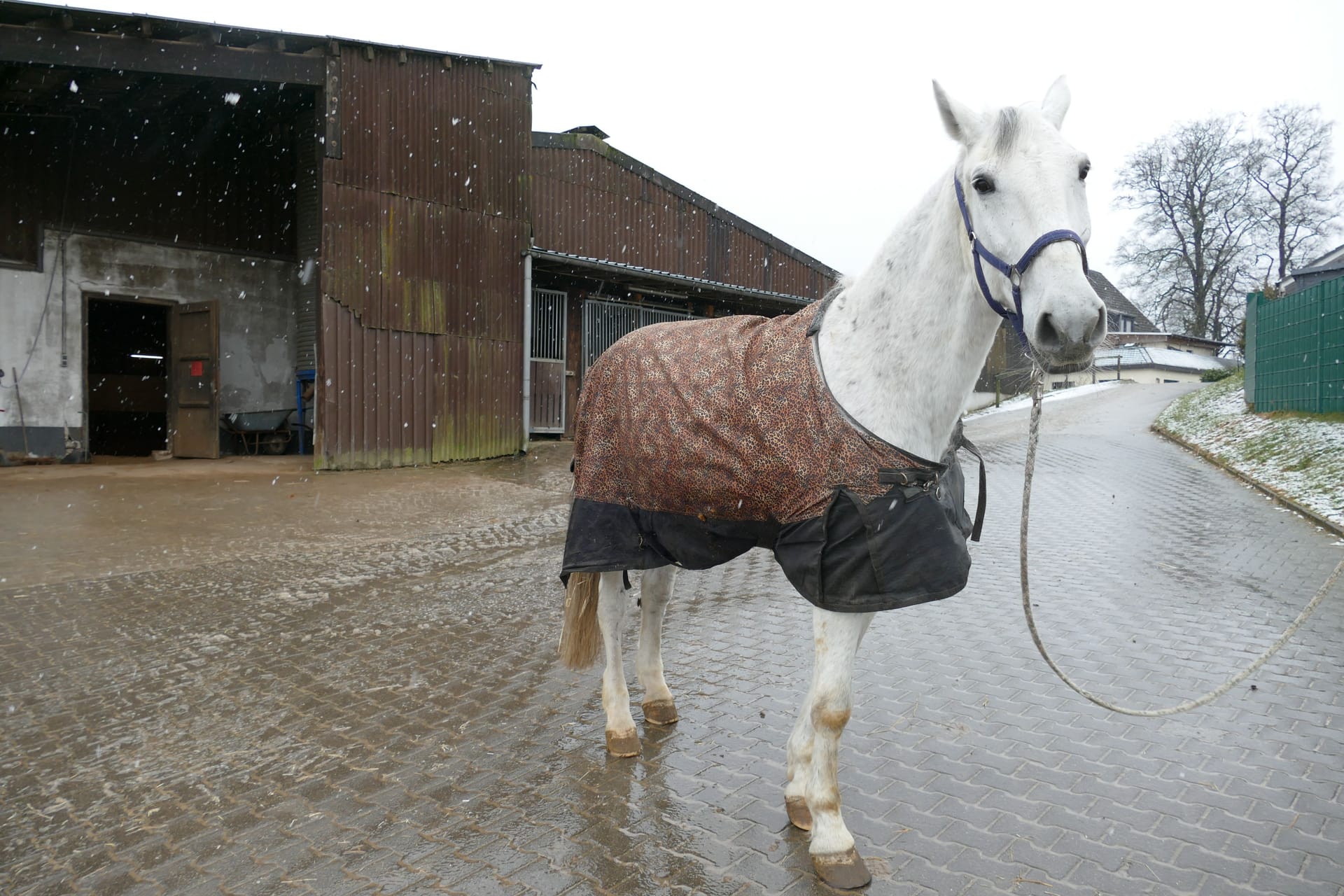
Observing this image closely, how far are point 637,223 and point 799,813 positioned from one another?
15.5 m

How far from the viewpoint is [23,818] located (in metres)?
2.70

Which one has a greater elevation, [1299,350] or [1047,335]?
[1299,350]

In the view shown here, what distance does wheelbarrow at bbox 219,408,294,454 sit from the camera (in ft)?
47.3

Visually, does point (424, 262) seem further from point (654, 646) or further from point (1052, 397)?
point (1052, 397)

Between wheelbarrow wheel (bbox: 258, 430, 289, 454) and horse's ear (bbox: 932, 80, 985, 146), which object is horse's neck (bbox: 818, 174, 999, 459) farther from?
wheelbarrow wheel (bbox: 258, 430, 289, 454)

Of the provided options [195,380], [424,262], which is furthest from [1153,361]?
[195,380]

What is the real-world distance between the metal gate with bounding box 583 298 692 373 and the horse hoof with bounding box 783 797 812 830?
43.7ft

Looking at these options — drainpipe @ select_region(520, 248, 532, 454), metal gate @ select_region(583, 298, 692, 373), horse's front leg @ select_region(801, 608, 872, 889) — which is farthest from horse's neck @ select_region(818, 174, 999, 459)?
metal gate @ select_region(583, 298, 692, 373)

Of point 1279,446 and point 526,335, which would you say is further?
point 526,335

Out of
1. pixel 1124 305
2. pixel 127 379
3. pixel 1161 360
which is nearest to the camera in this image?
pixel 127 379

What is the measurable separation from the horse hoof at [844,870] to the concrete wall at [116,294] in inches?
559

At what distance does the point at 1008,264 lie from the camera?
2111mm

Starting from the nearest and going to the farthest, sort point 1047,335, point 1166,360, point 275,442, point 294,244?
point 1047,335 → point 275,442 → point 294,244 → point 1166,360

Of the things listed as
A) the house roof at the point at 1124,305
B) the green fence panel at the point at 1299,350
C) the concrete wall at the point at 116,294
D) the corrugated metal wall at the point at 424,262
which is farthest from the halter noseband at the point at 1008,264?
the house roof at the point at 1124,305
